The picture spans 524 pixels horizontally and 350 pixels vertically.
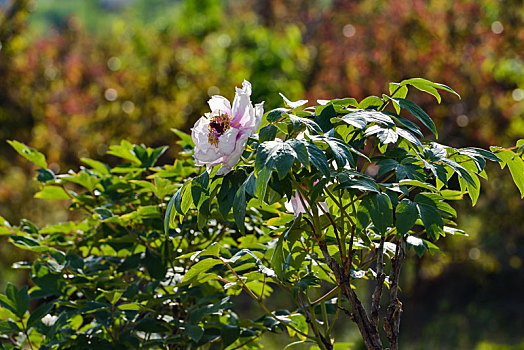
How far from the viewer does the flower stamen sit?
3.95 ft

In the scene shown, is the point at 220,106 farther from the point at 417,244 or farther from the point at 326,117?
the point at 417,244

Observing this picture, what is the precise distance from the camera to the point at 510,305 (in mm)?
8805

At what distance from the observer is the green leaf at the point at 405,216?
3.65ft

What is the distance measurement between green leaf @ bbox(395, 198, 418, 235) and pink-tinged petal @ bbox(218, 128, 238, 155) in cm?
33

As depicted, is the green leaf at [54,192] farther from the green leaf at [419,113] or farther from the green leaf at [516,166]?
the green leaf at [516,166]

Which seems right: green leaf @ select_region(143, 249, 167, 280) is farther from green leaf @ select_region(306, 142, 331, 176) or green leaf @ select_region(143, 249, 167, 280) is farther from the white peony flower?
green leaf @ select_region(306, 142, 331, 176)

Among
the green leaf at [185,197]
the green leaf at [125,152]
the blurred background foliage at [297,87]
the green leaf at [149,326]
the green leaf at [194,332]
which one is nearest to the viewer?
the green leaf at [185,197]

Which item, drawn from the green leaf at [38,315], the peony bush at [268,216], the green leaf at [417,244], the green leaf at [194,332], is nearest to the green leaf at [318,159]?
the peony bush at [268,216]

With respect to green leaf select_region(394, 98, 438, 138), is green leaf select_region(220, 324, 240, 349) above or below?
below

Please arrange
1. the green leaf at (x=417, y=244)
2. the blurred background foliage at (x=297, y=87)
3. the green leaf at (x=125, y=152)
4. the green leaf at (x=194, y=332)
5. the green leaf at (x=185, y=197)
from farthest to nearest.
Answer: the blurred background foliage at (x=297, y=87), the green leaf at (x=125, y=152), the green leaf at (x=194, y=332), the green leaf at (x=417, y=244), the green leaf at (x=185, y=197)

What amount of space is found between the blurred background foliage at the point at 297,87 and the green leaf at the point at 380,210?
430 centimetres

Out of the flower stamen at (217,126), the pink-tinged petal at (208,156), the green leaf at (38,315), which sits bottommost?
the green leaf at (38,315)

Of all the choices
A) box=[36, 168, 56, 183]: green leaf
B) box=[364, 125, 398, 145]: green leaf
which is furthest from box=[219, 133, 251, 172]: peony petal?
box=[36, 168, 56, 183]: green leaf

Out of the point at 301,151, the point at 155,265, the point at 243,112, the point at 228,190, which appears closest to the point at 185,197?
the point at 228,190
